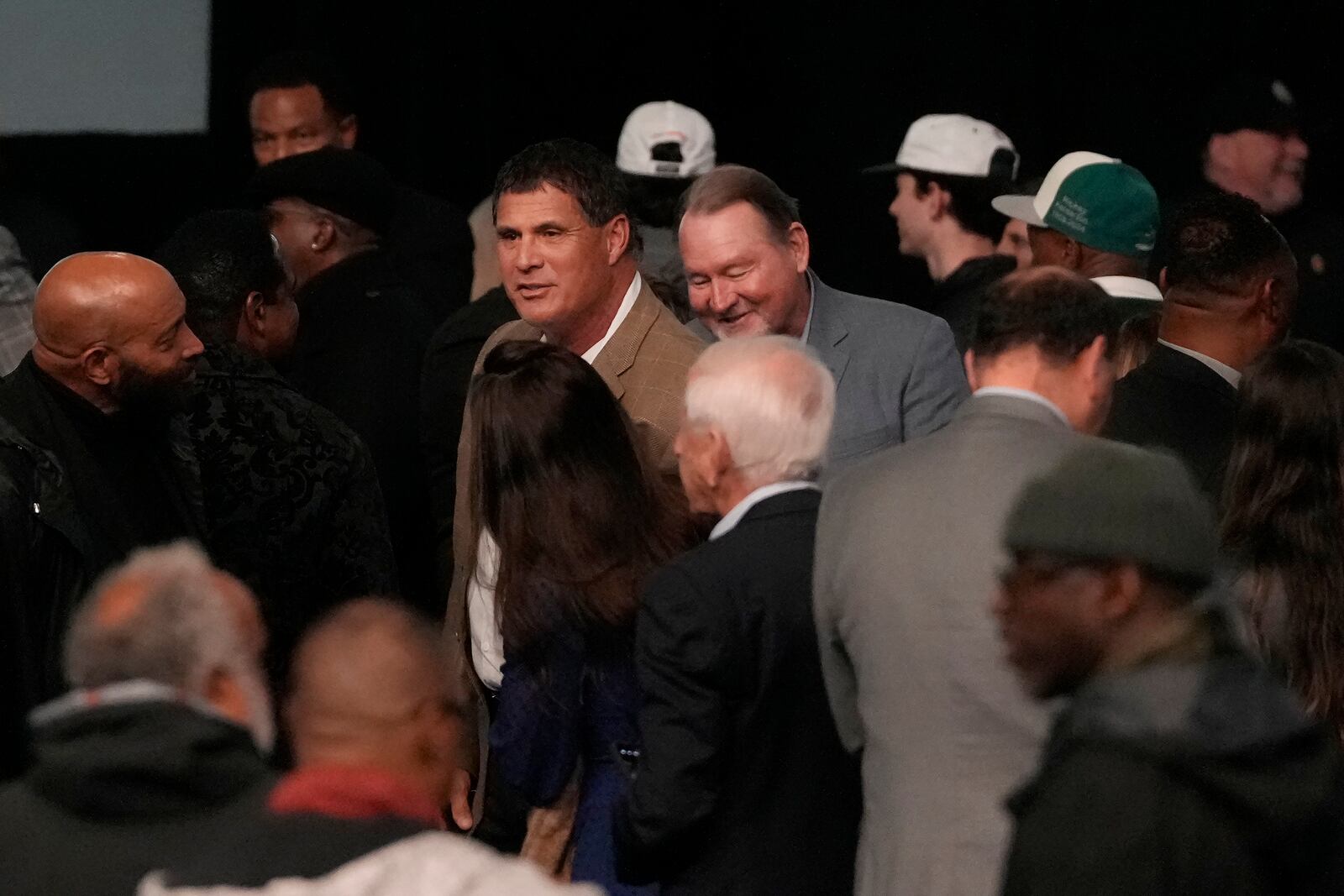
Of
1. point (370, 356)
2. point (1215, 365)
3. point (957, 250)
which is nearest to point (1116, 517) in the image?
point (1215, 365)

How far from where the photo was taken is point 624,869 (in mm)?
3463

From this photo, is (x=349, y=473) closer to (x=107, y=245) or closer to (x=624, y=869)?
(x=624, y=869)

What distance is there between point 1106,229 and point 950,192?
4.02 feet

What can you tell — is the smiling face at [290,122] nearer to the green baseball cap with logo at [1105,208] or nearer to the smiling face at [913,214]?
the smiling face at [913,214]

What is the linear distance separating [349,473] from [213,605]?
77.3 inches

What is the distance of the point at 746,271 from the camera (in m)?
4.61

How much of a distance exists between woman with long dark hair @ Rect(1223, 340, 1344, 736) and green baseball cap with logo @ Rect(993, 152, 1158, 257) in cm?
94

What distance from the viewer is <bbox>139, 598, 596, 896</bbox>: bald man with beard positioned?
7.22 feet

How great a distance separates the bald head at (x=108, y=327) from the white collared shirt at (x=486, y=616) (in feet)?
2.59

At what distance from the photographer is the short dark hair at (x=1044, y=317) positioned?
10.6ft

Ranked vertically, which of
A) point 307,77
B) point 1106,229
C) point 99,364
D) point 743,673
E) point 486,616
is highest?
point 1106,229

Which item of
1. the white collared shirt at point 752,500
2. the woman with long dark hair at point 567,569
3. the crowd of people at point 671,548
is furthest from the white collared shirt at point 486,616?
the white collared shirt at point 752,500

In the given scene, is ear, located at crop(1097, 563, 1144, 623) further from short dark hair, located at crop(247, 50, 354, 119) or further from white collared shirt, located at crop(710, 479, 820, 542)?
short dark hair, located at crop(247, 50, 354, 119)

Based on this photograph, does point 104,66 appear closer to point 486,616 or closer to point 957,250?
point 957,250
